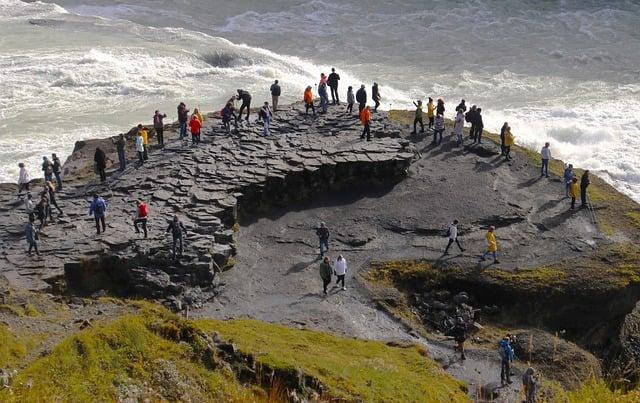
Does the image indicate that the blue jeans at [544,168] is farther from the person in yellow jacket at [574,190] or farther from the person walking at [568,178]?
the person in yellow jacket at [574,190]

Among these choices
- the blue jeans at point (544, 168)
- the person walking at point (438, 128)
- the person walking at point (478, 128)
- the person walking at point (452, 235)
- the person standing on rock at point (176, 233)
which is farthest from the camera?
the person walking at point (438, 128)

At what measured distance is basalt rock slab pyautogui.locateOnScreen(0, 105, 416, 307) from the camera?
26.3 m

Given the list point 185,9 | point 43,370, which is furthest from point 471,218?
point 185,9

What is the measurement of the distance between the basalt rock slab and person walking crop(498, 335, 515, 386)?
971 cm

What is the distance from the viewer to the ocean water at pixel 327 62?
2018 inches

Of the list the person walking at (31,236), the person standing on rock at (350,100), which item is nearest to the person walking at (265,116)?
the person standing on rock at (350,100)

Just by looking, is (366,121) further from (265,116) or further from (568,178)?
(568,178)

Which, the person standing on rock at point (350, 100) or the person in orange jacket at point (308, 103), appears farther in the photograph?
the person standing on rock at point (350, 100)

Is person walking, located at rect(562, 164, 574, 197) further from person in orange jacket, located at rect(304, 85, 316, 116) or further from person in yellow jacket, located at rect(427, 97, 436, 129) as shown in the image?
person in orange jacket, located at rect(304, 85, 316, 116)

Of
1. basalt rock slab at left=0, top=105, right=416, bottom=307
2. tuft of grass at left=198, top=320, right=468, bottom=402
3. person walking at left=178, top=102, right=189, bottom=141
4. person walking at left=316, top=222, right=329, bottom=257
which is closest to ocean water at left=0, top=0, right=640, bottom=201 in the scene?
person walking at left=178, top=102, right=189, bottom=141

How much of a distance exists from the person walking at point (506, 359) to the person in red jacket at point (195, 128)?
1611 centimetres

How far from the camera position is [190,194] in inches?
1227

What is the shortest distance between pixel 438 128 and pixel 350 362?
18884 mm

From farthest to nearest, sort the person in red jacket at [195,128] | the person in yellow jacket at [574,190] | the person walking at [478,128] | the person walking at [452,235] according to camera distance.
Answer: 1. the person walking at [478,128]
2. the person in red jacket at [195,128]
3. the person in yellow jacket at [574,190]
4. the person walking at [452,235]
